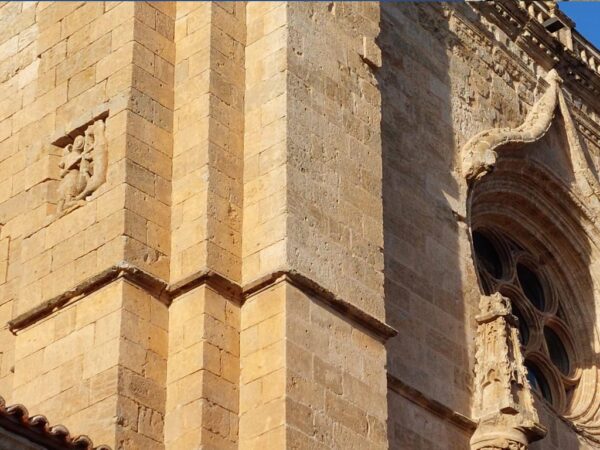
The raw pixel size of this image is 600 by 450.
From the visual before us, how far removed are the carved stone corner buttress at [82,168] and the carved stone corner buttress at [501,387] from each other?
349 cm

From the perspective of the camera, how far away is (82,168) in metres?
13.1

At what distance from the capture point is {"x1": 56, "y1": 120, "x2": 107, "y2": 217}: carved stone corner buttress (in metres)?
12.9

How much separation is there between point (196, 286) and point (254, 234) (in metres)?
0.59

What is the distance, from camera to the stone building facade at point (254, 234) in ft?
39.2

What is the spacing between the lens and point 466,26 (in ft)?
55.8

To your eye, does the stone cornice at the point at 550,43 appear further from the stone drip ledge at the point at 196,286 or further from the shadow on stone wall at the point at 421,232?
the stone drip ledge at the point at 196,286

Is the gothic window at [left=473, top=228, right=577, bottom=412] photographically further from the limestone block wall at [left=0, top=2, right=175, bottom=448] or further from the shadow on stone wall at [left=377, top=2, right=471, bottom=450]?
the limestone block wall at [left=0, top=2, right=175, bottom=448]

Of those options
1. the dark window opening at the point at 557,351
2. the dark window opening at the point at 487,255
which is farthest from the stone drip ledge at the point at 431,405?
the dark window opening at the point at 557,351

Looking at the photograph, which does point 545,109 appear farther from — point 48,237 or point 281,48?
point 48,237

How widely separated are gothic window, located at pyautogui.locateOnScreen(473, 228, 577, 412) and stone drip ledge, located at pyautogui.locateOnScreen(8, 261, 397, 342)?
4046 mm

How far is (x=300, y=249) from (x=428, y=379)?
211cm

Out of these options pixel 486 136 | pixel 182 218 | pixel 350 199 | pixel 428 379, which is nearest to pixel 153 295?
pixel 182 218

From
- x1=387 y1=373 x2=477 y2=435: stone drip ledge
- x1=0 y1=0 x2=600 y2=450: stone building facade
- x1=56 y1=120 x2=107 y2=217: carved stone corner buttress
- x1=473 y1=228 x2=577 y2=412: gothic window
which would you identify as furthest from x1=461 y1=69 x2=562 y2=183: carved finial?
x1=56 y1=120 x2=107 y2=217: carved stone corner buttress

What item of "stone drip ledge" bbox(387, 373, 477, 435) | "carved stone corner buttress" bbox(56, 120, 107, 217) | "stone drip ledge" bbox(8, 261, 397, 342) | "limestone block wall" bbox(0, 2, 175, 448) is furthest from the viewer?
"stone drip ledge" bbox(387, 373, 477, 435)
